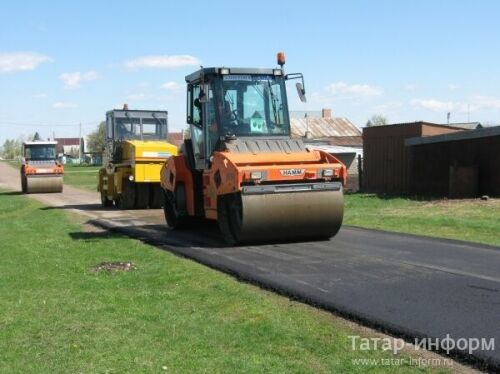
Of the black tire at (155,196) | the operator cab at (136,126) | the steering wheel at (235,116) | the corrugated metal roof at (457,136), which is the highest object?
the operator cab at (136,126)

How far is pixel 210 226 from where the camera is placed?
1438 cm

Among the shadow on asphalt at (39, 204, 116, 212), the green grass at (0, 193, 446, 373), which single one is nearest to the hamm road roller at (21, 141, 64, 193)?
the shadow on asphalt at (39, 204, 116, 212)

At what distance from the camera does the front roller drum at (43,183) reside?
30850 millimetres

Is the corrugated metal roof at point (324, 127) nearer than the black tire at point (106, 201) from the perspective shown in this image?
No

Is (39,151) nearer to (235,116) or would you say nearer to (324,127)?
(235,116)

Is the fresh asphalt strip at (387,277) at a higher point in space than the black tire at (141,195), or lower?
lower

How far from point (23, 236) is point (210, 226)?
395 cm

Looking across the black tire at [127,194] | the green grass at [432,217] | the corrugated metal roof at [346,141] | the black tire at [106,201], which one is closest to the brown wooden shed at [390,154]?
the green grass at [432,217]

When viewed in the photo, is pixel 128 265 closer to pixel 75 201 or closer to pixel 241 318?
pixel 241 318

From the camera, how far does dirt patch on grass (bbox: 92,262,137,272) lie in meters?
9.09

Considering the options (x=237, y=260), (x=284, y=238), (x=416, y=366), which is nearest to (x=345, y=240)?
(x=284, y=238)

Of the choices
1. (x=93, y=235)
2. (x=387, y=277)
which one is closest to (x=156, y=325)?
(x=387, y=277)

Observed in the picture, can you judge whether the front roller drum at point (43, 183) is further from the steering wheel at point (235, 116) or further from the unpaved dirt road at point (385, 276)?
the steering wheel at point (235, 116)

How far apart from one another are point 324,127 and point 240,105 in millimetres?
51280
